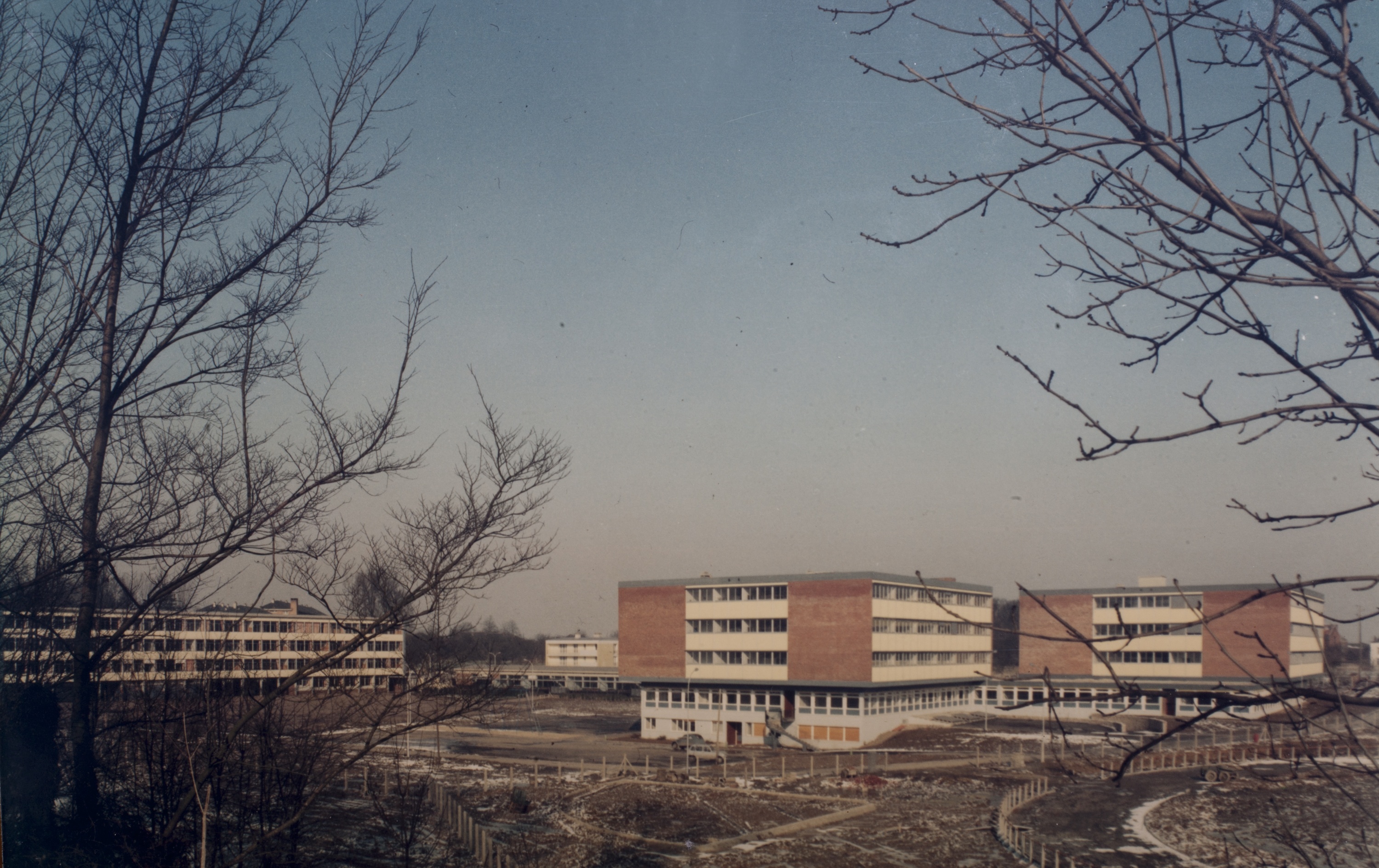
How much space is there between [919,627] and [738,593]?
10.0 metres

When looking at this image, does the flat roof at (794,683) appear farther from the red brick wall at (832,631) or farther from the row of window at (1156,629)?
the row of window at (1156,629)

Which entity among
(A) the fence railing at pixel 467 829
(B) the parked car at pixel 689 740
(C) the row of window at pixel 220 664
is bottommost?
(B) the parked car at pixel 689 740

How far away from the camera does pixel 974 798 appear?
97.2 ft

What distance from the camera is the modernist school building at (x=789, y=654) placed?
1693 inches

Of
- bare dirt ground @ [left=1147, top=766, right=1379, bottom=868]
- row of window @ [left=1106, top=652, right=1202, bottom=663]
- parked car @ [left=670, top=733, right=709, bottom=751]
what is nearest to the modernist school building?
parked car @ [left=670, top=733, right=709, bottom=751]

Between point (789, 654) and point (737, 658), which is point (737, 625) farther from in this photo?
point (789, 654)

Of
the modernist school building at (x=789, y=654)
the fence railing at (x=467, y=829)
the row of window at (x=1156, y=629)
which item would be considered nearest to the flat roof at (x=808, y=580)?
the modernist school building at (x=789, y=654)

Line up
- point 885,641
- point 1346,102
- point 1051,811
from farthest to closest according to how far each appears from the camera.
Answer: point 885,641
point 1051,811
point 1346,102

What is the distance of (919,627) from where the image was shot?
47531 millimetres

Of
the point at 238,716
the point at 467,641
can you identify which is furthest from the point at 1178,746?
the point at 238,716

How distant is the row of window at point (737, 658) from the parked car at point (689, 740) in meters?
4.26

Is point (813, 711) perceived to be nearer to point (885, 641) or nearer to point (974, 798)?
point (885, 641)

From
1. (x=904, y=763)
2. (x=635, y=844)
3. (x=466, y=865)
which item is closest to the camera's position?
(x=466, y=865)

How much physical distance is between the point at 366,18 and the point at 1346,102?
6.34 meters
